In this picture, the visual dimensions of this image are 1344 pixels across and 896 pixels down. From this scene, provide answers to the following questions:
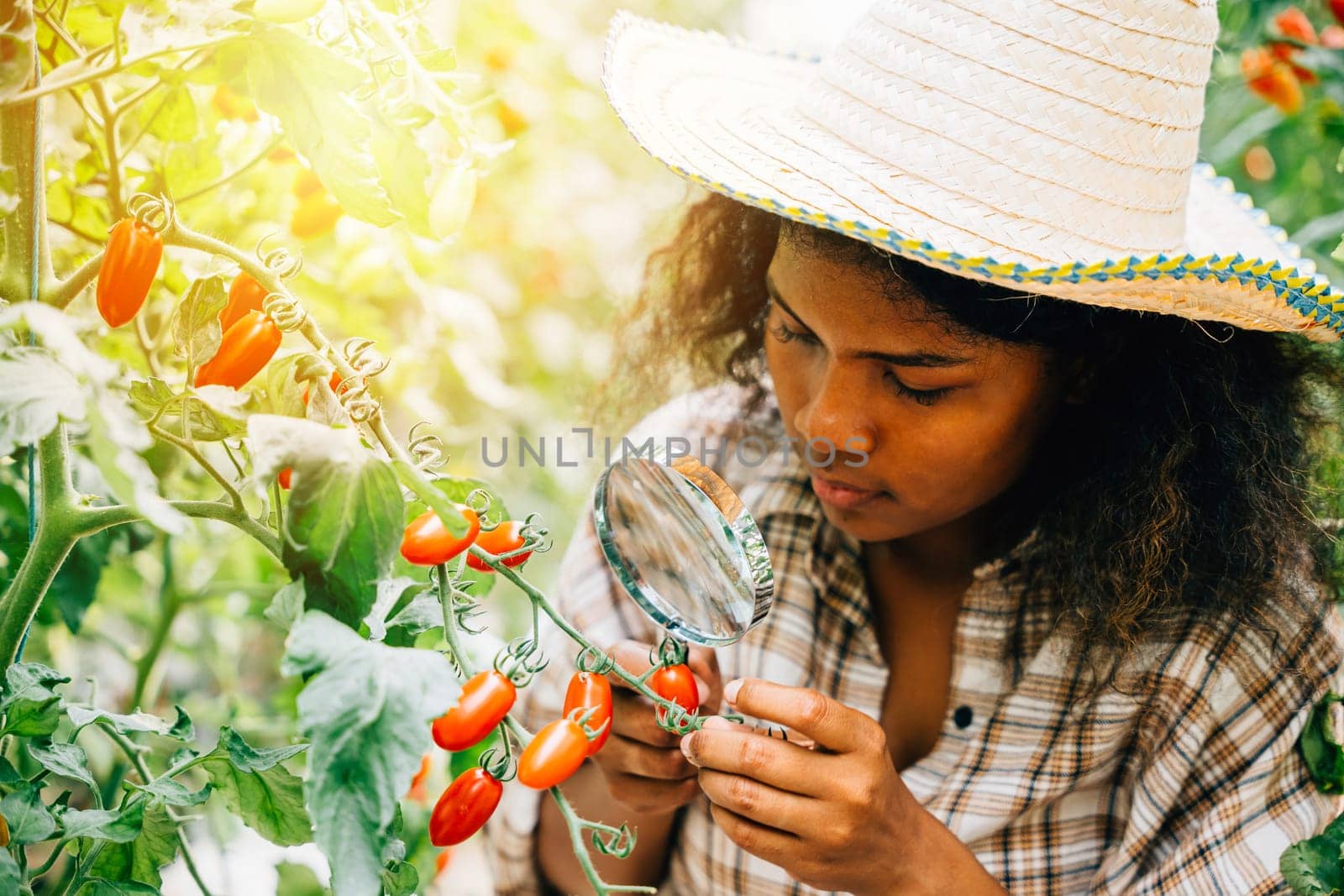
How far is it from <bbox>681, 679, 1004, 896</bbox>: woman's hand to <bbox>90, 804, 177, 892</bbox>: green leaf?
364 millimetres

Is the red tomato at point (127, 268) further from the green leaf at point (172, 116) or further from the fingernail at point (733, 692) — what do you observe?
the fingernail at point (733, 692)

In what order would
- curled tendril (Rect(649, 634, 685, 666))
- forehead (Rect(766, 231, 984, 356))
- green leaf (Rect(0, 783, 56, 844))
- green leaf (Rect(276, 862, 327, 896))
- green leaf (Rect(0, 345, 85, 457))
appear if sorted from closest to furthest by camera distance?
green leaf (Rect(0, 345, 85, 457))
green leaf (Rect(0, 783, 56, 844))
curled tendril (Rect(649, 634, 685, 666))
forehead (Rect(766, 231, 984, 356))
green leaf (Rect(276, 862, 327, 896))

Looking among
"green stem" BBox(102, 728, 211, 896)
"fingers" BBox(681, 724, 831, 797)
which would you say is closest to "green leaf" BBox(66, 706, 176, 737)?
"green stem" BBox(102, 728, 211, 896)

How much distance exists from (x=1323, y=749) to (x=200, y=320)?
3.35ft

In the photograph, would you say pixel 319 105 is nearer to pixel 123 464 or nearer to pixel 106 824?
pixel 123 464

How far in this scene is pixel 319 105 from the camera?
24.4 inches

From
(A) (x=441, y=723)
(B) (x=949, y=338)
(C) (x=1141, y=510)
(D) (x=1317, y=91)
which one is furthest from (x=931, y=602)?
(D) (x=1317, y=91)

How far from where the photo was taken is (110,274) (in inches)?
22.6

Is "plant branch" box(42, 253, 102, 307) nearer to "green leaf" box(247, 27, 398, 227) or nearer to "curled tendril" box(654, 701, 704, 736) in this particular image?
"green leaf" box(247, 27, 398, 227)

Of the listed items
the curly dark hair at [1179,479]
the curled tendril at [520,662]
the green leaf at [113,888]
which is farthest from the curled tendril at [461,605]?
the curly dark hair at [1179,479]

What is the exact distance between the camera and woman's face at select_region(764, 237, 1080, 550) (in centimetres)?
92

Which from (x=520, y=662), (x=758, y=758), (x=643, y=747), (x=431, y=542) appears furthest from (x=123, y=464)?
(x=643, y=747)

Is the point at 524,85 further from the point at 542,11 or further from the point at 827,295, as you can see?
the point at 827,295

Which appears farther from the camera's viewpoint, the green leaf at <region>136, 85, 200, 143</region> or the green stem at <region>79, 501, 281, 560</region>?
the green leaf at <region>136, 85, 200, 143</region>
